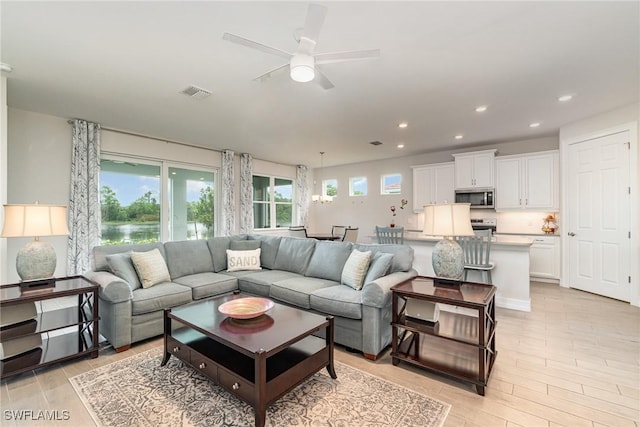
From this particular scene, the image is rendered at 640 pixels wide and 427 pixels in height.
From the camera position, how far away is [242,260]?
155 inches

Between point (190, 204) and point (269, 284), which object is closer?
point (269, 284)

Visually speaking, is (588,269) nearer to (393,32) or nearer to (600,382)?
(600,382)

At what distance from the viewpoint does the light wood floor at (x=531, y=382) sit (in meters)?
1.81

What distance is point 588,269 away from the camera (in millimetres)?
4555

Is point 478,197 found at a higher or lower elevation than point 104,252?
higher

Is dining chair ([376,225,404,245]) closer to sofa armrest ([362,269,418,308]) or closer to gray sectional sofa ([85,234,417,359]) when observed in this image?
gray sectional sofa ([85,234,417,359])

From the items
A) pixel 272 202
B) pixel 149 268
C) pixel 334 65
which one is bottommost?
pixel 149 268

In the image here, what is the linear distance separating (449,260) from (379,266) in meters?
0.66

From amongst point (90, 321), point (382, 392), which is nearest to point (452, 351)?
point (382, 392)

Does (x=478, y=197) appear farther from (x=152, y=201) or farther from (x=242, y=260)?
(x=152, y=201)

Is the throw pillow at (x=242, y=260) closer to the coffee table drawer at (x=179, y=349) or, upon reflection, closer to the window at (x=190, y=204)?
the coffee table drawer at (x=179, y=349)

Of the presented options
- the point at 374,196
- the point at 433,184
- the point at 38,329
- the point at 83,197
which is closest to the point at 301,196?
the point at 374,196

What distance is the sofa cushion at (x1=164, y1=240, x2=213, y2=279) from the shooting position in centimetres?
357

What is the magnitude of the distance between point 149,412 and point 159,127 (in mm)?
4305
